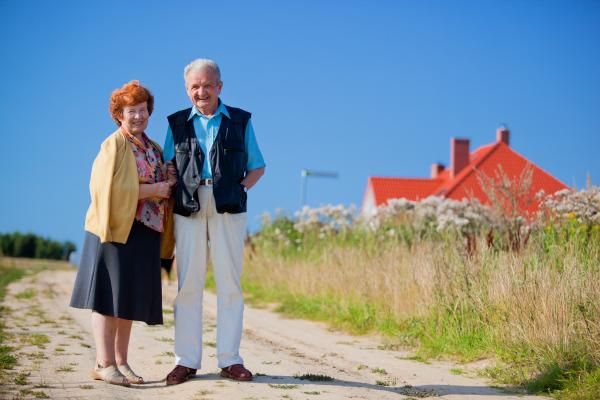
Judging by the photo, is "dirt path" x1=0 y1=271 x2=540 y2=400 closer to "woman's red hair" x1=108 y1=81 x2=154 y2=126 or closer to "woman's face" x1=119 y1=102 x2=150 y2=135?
"woman's face" x1=119 y1=102 x2=150 y2=135

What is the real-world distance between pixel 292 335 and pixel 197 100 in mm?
4782

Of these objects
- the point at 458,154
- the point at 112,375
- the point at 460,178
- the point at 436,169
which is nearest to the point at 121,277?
the point at 112,375

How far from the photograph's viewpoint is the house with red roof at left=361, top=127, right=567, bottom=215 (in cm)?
3803

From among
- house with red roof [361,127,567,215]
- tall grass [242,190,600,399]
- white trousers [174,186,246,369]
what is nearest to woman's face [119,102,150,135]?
white trousers [174,186,246,369]

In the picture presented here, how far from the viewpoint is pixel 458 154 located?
41750 mm

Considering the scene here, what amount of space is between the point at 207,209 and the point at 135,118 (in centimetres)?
92

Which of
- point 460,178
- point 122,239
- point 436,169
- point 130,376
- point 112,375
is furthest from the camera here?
point 436,169

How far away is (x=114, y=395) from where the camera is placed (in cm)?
532

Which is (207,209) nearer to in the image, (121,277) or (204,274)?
(204,274)

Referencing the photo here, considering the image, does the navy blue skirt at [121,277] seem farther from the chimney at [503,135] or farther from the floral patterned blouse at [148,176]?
the chimney at [503,135]

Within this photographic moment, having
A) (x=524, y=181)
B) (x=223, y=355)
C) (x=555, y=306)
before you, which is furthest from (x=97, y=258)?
(x=524, y=181)

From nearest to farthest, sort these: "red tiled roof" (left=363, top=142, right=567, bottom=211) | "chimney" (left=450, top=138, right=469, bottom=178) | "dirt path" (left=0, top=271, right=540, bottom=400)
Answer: "dirt path" (left=0, top=271, right=540, bottom=400)
"red tiled roof" (left=363, top=142, right=567, bottom=211)
"chimney" (left=450, top=138, right=469, bottom=178)

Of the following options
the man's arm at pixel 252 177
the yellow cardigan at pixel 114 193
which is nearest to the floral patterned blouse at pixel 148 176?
the yellow cardigan at pixel 114 193

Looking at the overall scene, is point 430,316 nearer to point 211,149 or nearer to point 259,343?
point 259,343
